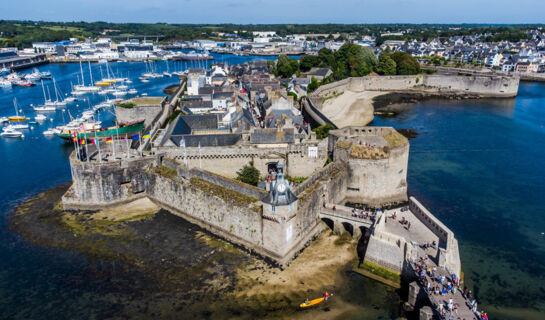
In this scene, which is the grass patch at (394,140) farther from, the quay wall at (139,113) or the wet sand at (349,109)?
the quay wall at (139,113)

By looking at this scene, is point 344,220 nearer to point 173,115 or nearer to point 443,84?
point 173,115

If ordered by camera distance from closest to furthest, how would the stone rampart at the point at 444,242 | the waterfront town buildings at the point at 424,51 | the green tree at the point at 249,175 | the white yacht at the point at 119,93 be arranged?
the stone rampart at the point at 444,242 → the green tree at the point at 249,175 → the white yacht at the point at 119,93 → the waterfront town buildings at the point at 424,51

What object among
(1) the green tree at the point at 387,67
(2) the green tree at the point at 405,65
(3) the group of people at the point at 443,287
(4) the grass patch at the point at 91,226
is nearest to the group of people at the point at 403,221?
(3) the group of people at the point at 443,287

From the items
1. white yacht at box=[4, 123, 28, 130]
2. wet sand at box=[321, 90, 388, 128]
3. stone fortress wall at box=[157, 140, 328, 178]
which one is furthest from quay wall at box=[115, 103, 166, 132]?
wet sand at box=[321, 90, 388, 128]

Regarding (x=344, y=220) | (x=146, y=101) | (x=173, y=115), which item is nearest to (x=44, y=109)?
(x=146, y=101)

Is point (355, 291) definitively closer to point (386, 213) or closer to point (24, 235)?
point (386, 213)

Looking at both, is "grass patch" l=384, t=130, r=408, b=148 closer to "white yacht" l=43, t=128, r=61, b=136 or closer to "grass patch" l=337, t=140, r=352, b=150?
"grass patch" l=337, t=140, r=352, b=150
